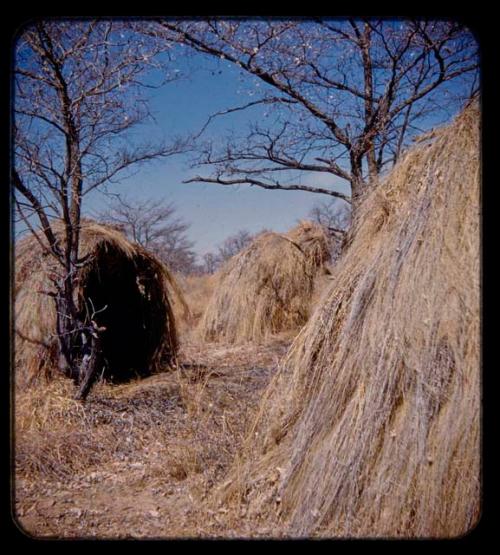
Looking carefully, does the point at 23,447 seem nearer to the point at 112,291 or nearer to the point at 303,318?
the point at 112,291

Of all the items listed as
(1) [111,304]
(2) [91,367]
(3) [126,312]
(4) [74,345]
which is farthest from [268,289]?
(2) [91,367]

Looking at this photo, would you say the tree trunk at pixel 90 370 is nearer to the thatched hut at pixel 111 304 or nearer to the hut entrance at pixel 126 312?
the thatched hut at pixel 111 304

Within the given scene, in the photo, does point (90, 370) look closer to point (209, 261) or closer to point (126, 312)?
point (126, 312)

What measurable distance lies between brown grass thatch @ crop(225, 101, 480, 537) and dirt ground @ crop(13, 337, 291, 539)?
47cm

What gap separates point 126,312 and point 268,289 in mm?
4243

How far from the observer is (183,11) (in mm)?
3098

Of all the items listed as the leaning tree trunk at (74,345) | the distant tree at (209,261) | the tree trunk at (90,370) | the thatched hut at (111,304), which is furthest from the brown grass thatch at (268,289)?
the distant tree at (209,261)

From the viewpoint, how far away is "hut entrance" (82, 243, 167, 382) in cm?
683

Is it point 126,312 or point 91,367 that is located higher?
point 126,312

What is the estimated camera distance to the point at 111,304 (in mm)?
7219

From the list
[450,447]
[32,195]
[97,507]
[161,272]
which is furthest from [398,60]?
[97,507]

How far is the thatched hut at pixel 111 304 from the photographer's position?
5.58 metres

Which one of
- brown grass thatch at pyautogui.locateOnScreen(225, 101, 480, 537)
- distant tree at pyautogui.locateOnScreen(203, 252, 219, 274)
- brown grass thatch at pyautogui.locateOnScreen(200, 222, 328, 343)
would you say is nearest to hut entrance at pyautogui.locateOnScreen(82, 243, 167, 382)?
brown grass thatch at pyautogui.locateOnScreen(200, 222, 328, 343)
